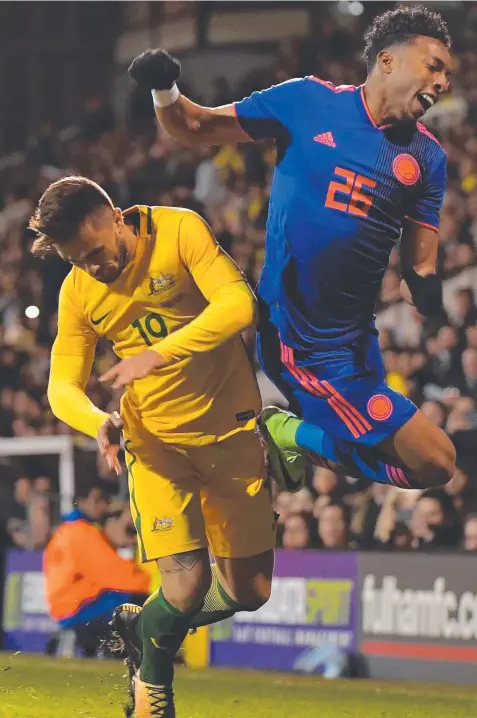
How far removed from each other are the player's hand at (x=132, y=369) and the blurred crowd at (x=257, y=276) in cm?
243

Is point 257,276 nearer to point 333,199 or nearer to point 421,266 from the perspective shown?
point 421,266

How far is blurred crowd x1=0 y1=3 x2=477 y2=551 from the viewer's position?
10.5 meters

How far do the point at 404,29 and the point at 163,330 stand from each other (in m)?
1.65

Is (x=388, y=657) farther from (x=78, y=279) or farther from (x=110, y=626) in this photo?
(x=78, y=279)

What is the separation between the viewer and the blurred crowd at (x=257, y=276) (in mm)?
Answer: 10477

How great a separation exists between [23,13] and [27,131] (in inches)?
76.3

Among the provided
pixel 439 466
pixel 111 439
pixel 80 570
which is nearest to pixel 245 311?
pixel 111 439

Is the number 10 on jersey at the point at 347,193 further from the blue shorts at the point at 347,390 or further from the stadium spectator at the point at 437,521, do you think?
the stadium spectator at the point at 437,521

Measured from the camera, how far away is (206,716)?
766cm

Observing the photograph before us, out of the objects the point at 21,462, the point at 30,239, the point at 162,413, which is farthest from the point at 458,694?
the point at 30,239

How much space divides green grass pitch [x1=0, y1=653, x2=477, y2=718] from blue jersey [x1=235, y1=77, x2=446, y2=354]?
2660 millimetres

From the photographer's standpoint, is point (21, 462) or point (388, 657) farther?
point (21, 462)

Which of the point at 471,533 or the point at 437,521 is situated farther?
the point at 437,521

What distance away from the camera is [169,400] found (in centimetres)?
626
